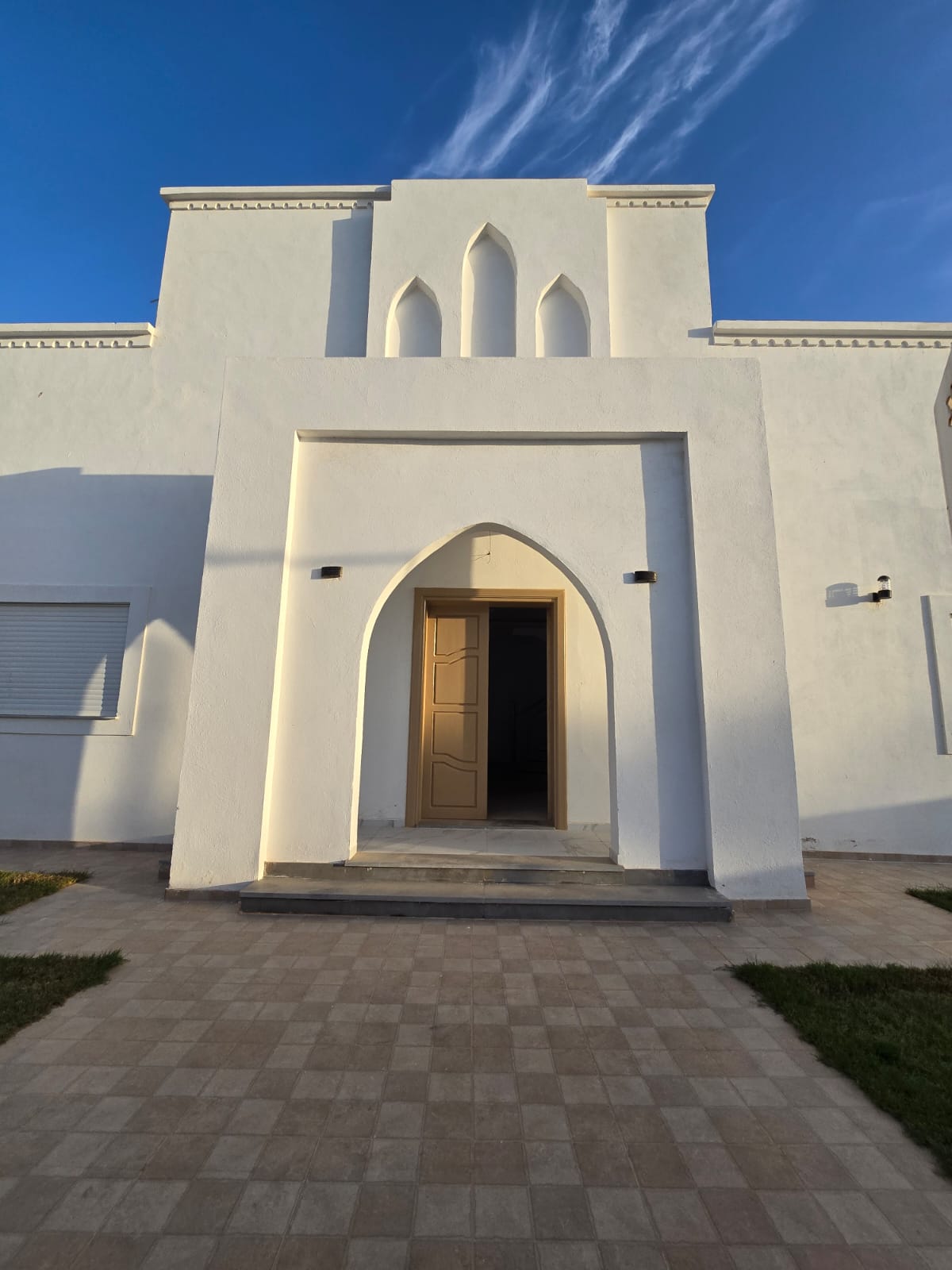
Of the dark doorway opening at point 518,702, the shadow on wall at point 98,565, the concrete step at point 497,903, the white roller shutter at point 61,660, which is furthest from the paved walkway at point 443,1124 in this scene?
the dark doorway opening at point 518,702

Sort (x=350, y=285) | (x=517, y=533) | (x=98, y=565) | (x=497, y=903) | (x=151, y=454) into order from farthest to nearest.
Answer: (x=350, y=285)
(x=151, y=454)
(x=98, y=565)
(x=517, y=533)
(x=497, y=903)

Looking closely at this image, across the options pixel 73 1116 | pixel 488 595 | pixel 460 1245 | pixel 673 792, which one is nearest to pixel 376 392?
pixel 488 595

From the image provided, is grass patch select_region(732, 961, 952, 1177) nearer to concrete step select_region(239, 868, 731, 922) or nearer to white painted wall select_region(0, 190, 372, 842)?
concrete step select_region(239, 868, 731, 922)

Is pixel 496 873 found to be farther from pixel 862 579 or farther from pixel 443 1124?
pixel 862 579

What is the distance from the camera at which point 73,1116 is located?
2.14m

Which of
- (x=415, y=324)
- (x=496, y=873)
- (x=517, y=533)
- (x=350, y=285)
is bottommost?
(x=496, y=873)

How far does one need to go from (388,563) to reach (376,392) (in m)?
1.47

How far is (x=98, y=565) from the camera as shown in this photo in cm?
672

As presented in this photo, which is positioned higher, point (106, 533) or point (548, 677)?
point (106, 533)

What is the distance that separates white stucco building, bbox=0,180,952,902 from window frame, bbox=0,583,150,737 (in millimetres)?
35

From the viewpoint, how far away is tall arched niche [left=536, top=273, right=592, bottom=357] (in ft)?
23.9

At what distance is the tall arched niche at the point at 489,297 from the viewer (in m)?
7.35

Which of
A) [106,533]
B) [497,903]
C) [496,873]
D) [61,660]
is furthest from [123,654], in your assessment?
[497,903]

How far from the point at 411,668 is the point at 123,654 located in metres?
3.06
